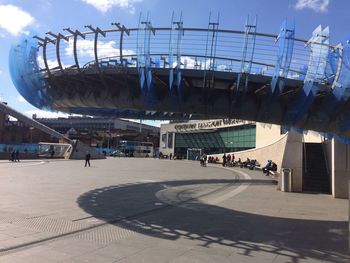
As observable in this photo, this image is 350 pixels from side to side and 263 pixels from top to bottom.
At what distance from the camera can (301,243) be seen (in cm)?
993

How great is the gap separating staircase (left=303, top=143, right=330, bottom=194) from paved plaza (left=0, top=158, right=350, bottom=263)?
398 centimetres

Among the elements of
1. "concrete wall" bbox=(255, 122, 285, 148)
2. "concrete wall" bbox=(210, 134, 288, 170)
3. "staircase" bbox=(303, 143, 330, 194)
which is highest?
"concrete wall" bbox=(255, 122, 285, 148)

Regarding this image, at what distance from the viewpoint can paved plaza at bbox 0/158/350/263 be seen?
8398 millimetres

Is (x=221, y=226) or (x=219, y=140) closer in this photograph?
(x=221, y=226)

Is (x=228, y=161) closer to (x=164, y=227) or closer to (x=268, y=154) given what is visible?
(x=268, y=154)

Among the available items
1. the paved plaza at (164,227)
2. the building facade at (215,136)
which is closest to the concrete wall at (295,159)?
the paved plaza at (164,227)

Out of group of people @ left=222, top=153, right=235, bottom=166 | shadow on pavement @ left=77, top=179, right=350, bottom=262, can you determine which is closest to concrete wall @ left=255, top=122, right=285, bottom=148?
group of people @ left=222, top=153, right=235, bottom=166

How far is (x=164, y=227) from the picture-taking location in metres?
11.4

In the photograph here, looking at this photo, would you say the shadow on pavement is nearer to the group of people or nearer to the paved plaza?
the paved plaza

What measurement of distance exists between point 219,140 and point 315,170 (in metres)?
55.9

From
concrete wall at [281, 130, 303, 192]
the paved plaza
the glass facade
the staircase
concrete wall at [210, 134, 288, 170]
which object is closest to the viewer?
the paved plaza

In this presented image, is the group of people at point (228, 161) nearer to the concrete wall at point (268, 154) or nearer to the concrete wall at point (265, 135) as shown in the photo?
the concrete wall at point (268, 154)

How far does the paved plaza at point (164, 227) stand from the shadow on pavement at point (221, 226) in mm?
23

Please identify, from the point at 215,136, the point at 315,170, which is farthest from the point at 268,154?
the point at 215,136
